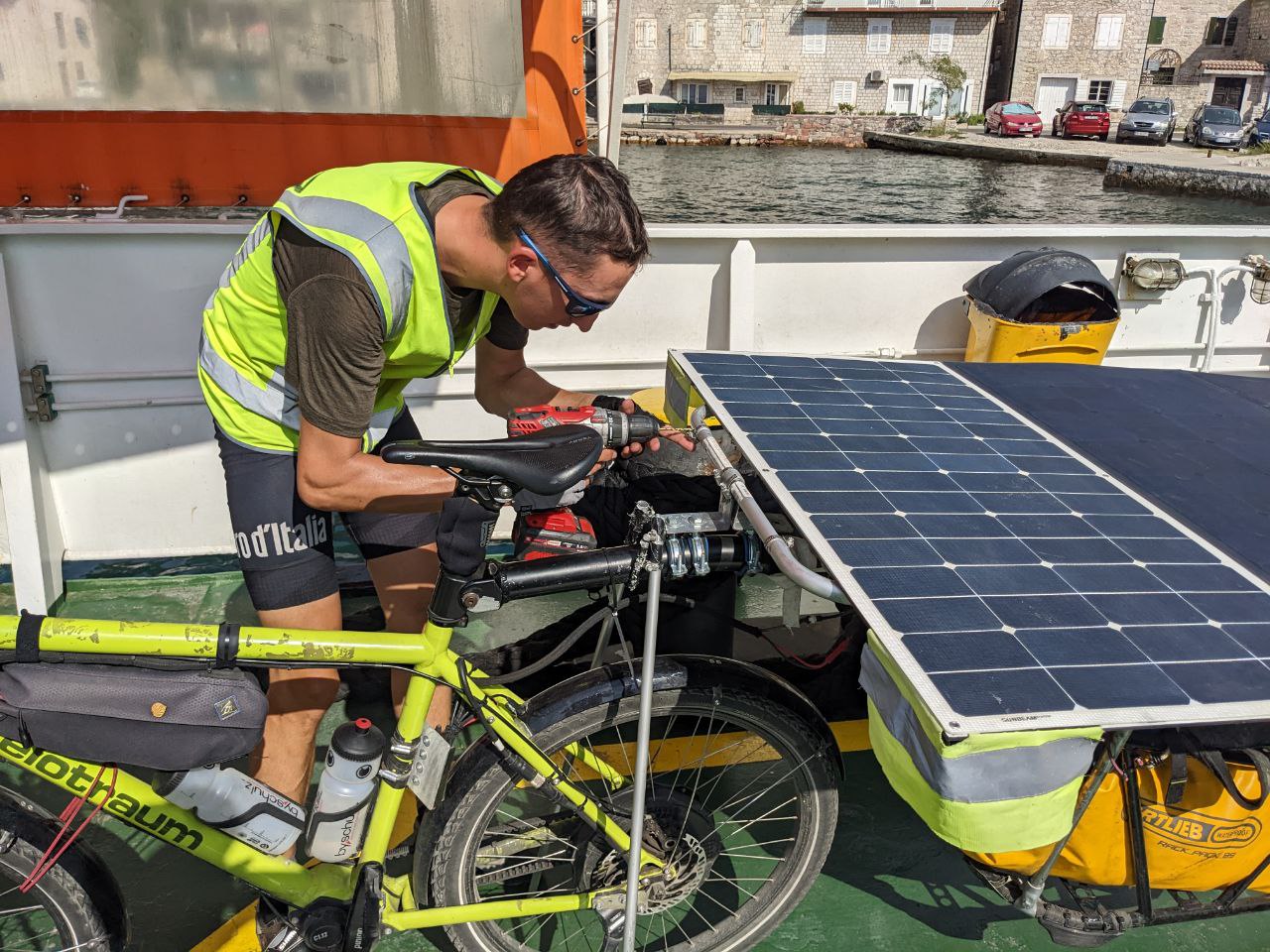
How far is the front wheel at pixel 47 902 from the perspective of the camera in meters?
1.71

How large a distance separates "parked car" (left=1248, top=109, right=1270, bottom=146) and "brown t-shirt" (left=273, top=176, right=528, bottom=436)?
4132 cm

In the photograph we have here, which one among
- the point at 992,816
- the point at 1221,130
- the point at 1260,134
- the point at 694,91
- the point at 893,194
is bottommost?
the point at 893,194

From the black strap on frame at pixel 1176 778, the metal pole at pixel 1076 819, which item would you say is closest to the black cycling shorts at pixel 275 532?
the metal pole at pixel 1076 819

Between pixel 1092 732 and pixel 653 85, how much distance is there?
2455 inches

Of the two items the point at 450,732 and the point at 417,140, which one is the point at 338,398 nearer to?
the point at 450,732

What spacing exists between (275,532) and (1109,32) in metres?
64.4

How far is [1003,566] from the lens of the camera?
1749mm

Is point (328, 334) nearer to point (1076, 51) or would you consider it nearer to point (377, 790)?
point (377, 790)

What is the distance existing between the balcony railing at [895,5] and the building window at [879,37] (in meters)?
0.93

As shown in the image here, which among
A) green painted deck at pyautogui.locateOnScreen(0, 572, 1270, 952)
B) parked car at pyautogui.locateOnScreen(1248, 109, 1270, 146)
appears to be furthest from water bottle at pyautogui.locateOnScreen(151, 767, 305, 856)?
parked car at pyautogui.locateOnScreen(1248, 109, 1270, 146)

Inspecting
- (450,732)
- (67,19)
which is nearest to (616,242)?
(450,732)

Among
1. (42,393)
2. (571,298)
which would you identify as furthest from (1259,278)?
(42,393)

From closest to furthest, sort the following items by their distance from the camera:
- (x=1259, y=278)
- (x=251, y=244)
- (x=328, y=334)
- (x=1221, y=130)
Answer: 1. (x=328, y=334)
2. (x=251, y=244)
3. (x=1259, y=278)
4. (x=1221, y=130)

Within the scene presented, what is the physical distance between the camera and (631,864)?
183 cm
